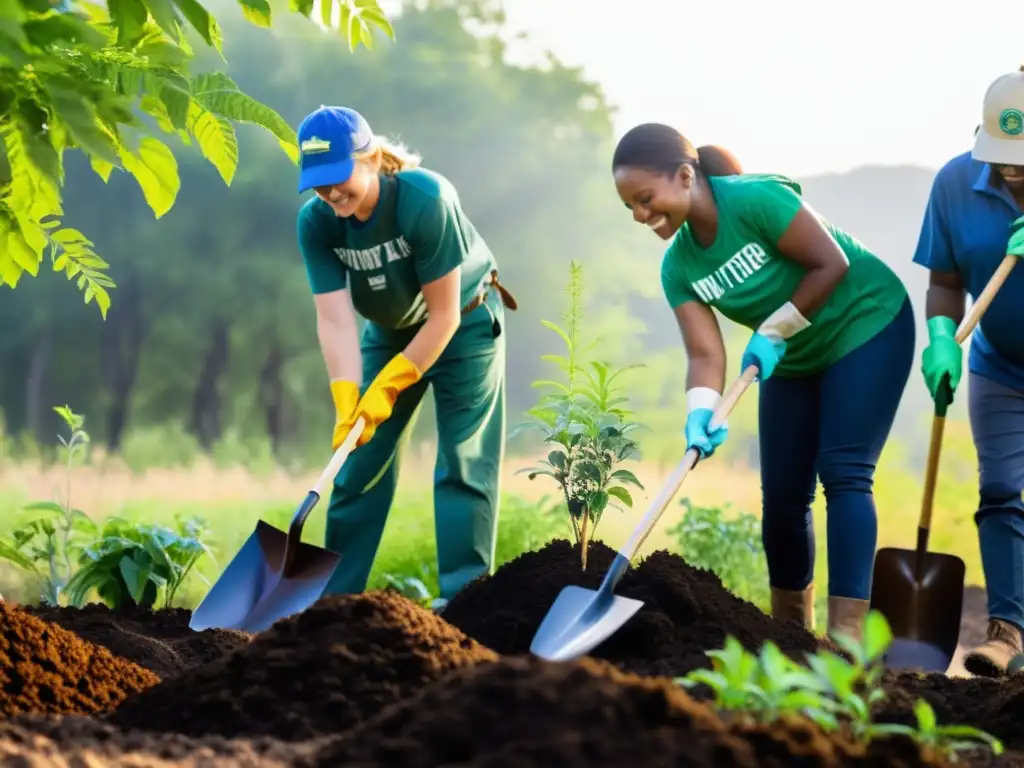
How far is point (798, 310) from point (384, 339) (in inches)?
58.5

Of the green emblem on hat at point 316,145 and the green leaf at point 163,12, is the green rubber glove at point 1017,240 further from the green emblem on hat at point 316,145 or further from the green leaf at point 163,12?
the green leaf at point 163,12

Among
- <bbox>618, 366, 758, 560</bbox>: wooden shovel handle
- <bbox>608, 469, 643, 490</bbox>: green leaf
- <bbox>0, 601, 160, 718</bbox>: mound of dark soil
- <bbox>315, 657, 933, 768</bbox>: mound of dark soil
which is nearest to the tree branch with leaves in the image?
<bbox>0, 601, 160, 718</bbox>: mound of dark soil

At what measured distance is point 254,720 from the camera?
230 cm

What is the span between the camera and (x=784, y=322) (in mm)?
3559

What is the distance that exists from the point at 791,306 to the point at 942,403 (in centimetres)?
59

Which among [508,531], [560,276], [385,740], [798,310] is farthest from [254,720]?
[560,276]

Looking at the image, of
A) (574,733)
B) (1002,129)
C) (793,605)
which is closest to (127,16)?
(574,733)

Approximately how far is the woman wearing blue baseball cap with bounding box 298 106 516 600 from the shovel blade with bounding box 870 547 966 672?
1304 mm

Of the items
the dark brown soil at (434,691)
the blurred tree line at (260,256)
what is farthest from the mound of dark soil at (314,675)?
the blurred tree line at (260,256)

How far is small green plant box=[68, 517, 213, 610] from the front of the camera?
14.4 ft

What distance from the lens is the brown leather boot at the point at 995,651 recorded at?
347 cm

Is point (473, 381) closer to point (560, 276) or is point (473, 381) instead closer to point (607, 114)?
point (560, 276)

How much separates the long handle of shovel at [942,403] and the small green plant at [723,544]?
1.88 meters

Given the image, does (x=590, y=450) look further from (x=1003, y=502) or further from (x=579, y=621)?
(x=1003, y=502)
